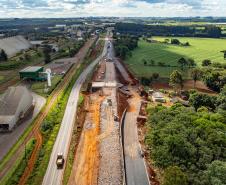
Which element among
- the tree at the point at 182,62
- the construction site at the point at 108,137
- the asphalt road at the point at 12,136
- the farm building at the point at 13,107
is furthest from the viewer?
the tree at the point at 182,62

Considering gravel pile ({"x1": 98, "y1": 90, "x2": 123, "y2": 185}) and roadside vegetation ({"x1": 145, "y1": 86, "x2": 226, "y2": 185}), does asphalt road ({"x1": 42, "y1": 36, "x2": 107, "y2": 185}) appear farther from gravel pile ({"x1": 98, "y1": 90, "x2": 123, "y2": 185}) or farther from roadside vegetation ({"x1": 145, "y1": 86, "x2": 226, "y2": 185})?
roadside vegetation ({"x1": 145, "y1": 86, "x2": 226, "y2": 185})

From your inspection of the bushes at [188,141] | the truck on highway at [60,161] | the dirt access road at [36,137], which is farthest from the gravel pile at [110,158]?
the dirt access road at [36,137]

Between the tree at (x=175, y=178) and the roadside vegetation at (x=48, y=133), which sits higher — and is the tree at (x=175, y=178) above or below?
above

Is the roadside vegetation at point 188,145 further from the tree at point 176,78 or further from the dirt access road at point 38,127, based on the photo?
the tree at point 176,78

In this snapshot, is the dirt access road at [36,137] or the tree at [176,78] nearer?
the dirt access road at [36,137]

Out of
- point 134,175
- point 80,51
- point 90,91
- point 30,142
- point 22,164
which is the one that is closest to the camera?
point 134,175

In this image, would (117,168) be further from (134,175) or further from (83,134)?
(83,134)

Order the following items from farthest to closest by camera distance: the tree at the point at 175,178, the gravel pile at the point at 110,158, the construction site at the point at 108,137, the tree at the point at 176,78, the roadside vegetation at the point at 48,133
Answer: the tree at the point at 176,78 → the roadside vegetation at the point at 48,133 → the construction site at the point at 108,137 → the gravel pile at the point at 110,158 → the tree at the point at 175,178

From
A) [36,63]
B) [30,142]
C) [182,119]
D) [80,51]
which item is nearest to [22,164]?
[30,142]
